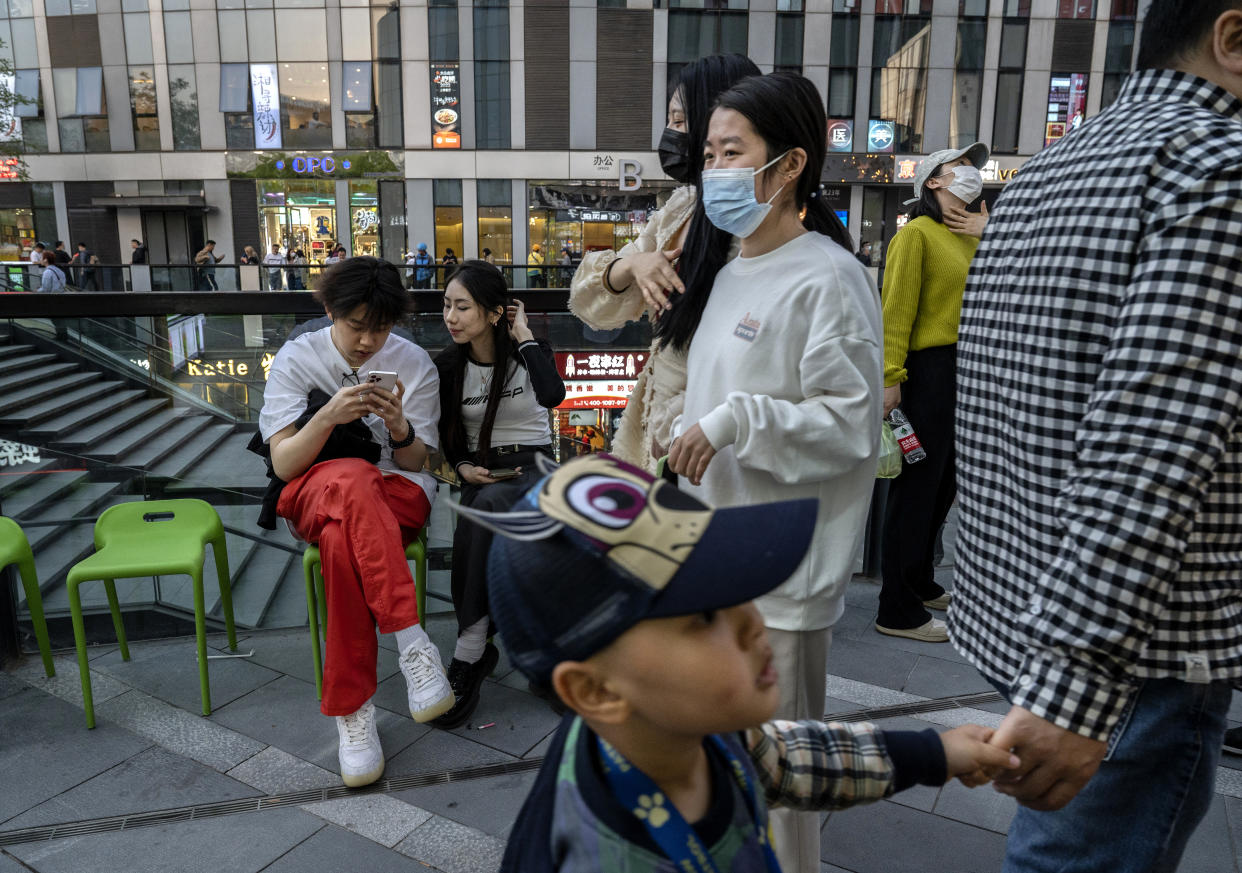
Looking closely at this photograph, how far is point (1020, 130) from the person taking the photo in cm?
2659

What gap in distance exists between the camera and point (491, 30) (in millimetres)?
25531

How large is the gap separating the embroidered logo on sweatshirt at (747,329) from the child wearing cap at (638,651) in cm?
82

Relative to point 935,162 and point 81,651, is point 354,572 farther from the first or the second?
point 935,162

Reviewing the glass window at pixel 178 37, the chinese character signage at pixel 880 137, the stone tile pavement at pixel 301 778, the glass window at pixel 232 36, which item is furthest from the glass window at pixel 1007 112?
the stone tile pavement at pixel 301 778

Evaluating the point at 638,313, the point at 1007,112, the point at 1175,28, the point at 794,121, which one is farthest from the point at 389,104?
the point at 1175,28

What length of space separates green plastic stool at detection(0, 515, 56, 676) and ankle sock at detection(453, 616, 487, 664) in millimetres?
1692

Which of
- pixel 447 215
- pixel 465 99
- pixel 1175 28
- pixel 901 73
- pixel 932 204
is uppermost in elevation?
pixel 901 73

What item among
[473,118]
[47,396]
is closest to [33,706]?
[47,396]

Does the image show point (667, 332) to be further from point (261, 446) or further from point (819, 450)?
point (261, 446)

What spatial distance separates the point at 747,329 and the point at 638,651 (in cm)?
99

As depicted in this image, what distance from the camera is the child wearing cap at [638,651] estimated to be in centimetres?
91

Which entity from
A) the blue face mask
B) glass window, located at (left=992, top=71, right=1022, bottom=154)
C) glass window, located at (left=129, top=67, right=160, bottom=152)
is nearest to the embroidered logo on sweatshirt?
the blue face mask

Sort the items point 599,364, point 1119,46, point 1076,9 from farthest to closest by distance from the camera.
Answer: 1. point 1119,46
2. point 1076,9
3. point 599,364

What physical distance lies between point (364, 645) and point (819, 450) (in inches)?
74.7
